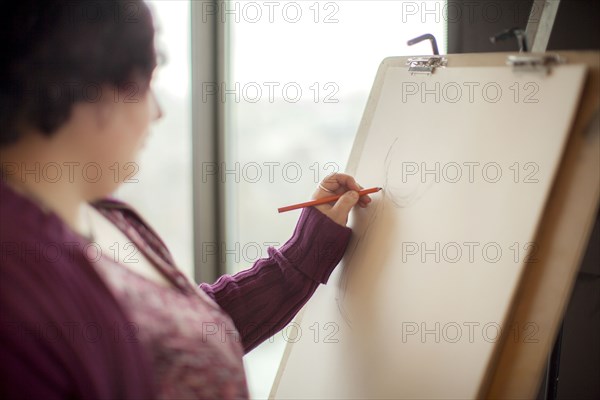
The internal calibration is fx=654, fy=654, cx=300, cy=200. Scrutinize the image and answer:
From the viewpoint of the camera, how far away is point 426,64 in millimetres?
1112

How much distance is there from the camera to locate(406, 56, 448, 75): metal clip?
3.61 feet

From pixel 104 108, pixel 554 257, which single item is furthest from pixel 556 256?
pixel 104 108

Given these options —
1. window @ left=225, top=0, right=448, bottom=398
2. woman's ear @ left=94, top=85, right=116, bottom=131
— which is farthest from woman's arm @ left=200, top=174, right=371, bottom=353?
window @ left=225, top=0, right=448, bottom=398

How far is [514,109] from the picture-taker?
37.4 inches

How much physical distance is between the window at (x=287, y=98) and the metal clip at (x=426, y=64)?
58 centimetres

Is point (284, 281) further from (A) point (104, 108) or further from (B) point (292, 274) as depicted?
(A) point (104, 108)

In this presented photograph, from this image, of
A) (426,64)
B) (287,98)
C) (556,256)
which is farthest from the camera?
(287,98)

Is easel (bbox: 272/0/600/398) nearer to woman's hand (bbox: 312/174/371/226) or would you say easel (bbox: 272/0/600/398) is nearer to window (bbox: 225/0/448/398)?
woman's hand (bbox: 312/174/371/226)

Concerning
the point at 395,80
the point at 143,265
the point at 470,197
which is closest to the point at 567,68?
the point at 470,197

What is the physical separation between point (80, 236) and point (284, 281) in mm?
496

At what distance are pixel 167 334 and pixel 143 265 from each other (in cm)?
12

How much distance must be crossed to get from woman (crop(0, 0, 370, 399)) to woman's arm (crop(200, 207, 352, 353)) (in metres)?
0.32

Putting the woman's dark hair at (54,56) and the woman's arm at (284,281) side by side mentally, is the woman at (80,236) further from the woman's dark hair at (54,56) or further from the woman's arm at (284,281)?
the woman's arm at (284,281)

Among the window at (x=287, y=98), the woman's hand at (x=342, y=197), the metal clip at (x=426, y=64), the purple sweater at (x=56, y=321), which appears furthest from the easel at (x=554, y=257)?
the window at (x=287, y=98)
